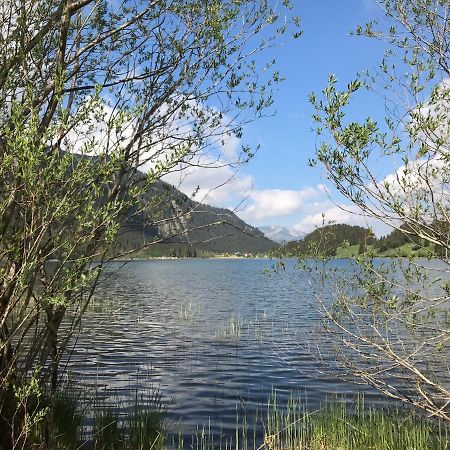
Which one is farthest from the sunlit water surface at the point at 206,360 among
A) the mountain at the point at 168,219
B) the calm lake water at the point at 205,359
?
the mountain at the point at 168,219

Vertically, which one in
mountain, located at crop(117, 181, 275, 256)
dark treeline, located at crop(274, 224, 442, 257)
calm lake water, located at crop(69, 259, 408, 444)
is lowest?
calm lake water, located at crop(69, 259, 408, 444)

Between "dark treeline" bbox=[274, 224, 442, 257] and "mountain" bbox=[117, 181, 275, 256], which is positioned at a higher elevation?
"mountain" bbox=[117, 181, 275, 256]

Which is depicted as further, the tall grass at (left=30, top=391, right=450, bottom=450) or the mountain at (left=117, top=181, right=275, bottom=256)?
the tall grass at (left=30, top=391, right=450, bottom=450)

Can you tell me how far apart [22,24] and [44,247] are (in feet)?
11.2

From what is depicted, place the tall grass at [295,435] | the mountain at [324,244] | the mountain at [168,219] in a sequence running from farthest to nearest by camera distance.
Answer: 1. the tall grass at [295,435]
2. the mountain at [324,244]
3. the mountain at [168,219]

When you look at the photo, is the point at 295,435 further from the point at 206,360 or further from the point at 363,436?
the point at 206,360

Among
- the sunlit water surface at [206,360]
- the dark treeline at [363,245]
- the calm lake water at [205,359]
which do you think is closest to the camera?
the dark treeline at [363,245]

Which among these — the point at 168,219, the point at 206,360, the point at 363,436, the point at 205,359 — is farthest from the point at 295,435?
the point at 205,359

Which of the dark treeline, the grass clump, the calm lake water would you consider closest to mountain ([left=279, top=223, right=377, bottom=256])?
the dark treeline

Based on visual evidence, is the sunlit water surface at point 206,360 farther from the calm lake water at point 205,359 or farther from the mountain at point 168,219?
the mountain at point 168,219

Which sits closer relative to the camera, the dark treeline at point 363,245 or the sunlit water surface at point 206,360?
the dark treeline at point 363,245

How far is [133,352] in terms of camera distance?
87.5 feet

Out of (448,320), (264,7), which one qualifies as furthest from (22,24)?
(448,320)

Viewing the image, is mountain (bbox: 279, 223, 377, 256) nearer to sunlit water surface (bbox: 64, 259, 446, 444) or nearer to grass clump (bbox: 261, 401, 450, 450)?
sunlit water surface (bbox: 64, 259, 446, 444)
